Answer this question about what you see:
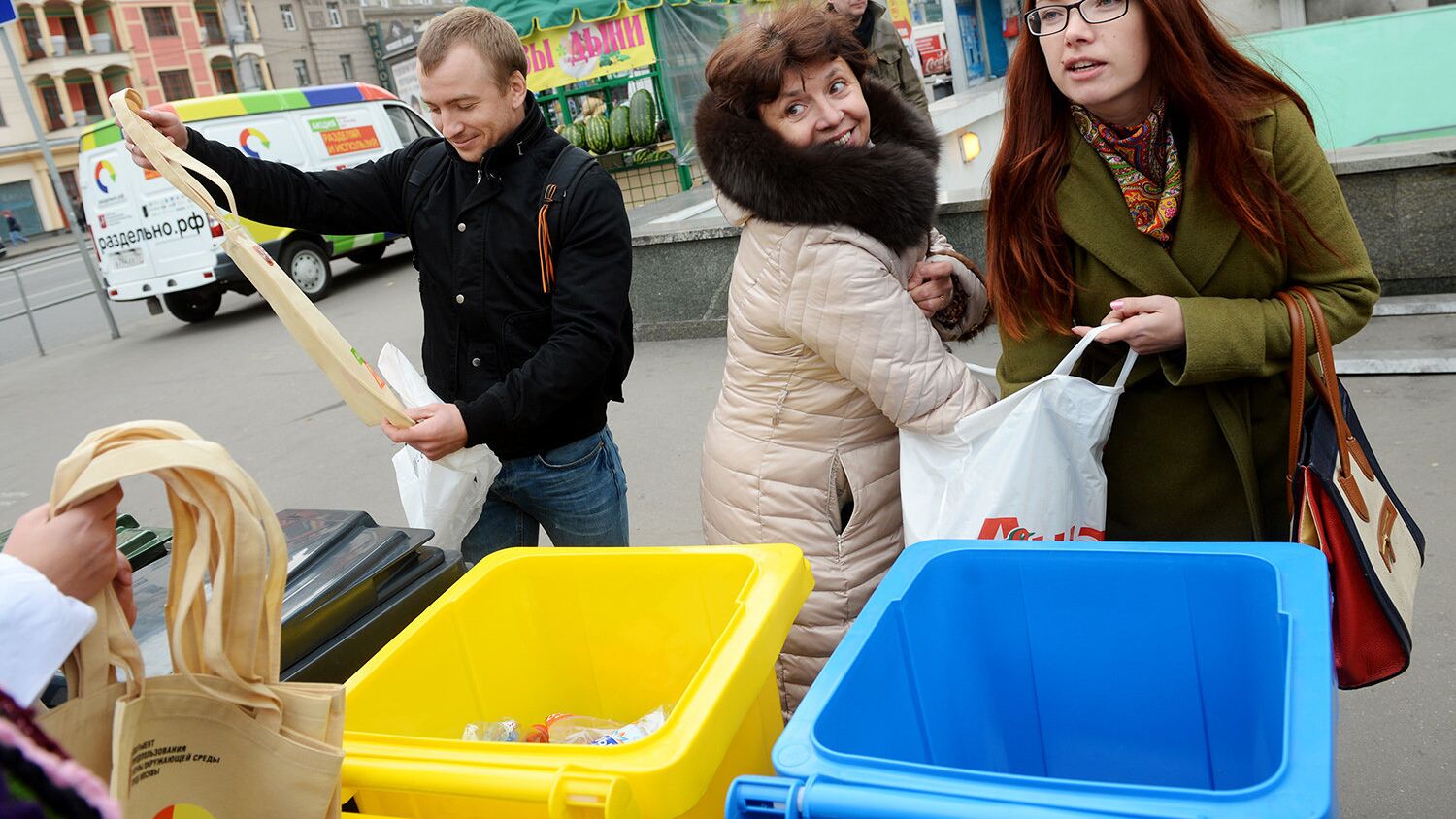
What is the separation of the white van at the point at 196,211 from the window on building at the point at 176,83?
42.3 metres

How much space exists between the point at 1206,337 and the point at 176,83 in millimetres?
54949

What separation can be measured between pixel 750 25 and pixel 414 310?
8.37 m

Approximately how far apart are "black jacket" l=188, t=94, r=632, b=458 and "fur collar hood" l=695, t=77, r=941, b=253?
0.39m

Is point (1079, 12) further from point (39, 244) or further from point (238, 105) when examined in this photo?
point (39, 244)

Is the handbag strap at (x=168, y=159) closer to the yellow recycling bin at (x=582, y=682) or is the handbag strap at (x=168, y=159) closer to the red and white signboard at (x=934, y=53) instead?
the yellow recycling bin at (x=582, y=682)

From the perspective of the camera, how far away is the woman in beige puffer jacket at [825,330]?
1.96 metres

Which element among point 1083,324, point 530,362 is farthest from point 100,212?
point 1083,324

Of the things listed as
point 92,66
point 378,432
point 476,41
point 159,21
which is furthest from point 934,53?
point 159,21

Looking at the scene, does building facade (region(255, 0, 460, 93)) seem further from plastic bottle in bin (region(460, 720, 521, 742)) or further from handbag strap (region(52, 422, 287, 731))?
handbag strap (region(52, 422, 287, 731))

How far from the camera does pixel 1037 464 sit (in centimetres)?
182

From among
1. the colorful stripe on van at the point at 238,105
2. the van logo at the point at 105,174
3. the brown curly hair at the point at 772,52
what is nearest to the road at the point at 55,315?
the van logo at the point at 105,174

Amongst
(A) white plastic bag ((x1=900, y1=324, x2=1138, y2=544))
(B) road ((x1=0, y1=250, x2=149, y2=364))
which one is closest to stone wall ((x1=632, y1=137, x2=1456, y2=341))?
(A) white plastic bag ((x1=900, y1=324, x2=1138, y2=544))

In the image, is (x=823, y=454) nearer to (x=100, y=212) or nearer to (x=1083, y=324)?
(x=1083, y=324)

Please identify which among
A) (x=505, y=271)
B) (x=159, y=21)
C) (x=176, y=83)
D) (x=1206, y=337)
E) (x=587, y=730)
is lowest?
(x=587, y=730)
